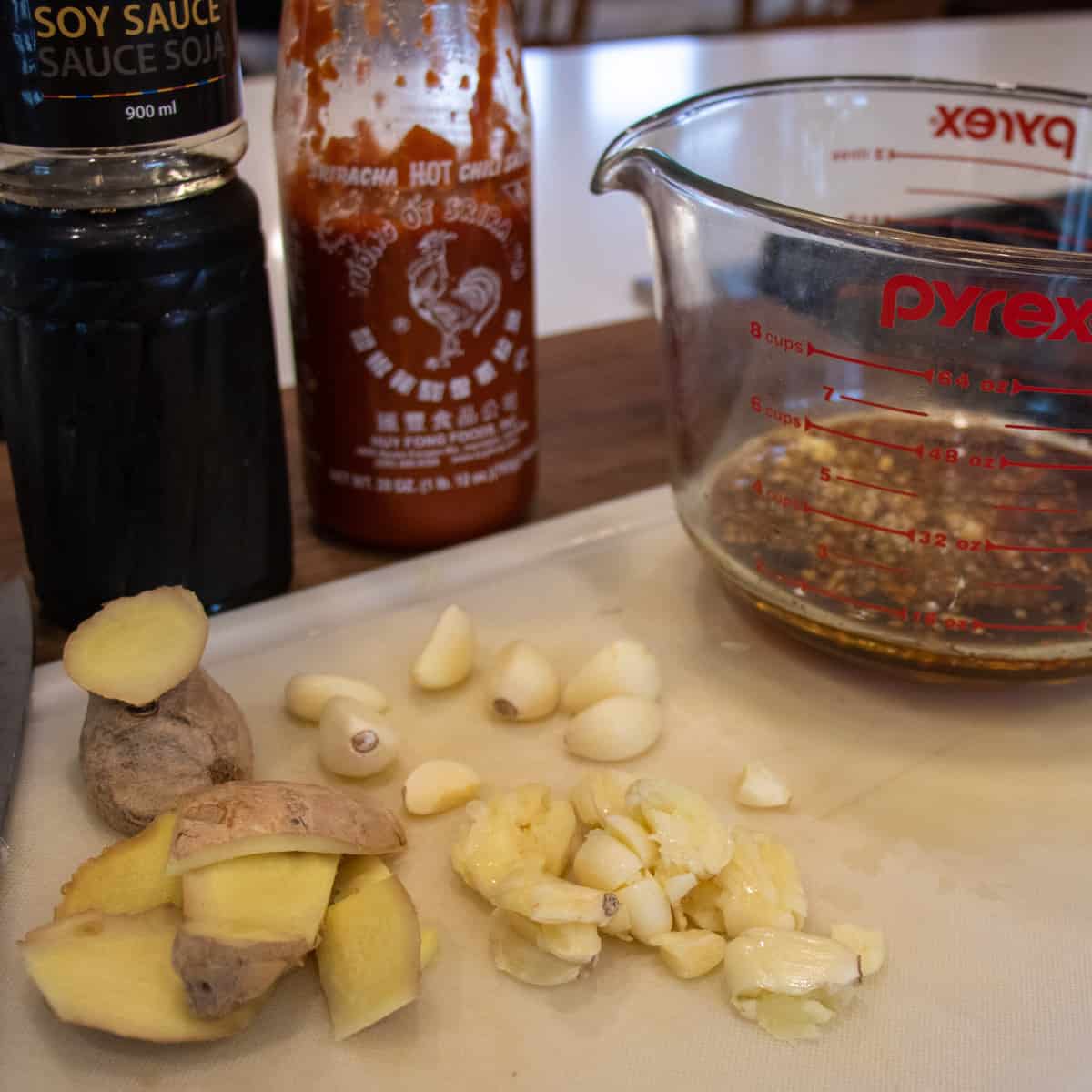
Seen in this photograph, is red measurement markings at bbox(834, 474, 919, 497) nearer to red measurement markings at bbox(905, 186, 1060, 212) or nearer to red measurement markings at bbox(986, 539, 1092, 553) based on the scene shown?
red measurement markings at bbox(986, 539, 1092, 553)

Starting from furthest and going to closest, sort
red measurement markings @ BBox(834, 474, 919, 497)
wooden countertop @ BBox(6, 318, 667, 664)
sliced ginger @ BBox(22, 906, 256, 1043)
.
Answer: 1. wooden countertop @ BBox(6, 318, 667, 664)
2. red measurement markings @ BBox(834, 474, 919, 497)
3. sliced ginger @ BBox(22, 906, 256, 1043)

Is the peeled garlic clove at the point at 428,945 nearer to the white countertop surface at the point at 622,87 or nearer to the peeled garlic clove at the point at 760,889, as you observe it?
the peeled garlic clove at the point at 760,889

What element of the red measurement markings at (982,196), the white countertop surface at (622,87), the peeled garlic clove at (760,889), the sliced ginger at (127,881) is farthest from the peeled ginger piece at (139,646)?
the red measurement markings at (982,196)

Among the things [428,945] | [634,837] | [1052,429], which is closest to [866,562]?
[1052,429]

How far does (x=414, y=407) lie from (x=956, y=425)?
341 mm

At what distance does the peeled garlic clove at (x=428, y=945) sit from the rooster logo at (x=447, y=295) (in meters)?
0.37

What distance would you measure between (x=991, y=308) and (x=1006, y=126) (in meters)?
0.39

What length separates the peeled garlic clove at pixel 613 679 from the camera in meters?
0.70

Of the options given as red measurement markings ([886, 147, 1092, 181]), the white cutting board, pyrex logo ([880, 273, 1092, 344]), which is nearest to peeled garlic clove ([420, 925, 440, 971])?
the white cutting board

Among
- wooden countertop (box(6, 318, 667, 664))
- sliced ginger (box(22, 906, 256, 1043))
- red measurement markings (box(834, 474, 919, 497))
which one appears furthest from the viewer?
wooden countertop (box(6, 318, 667, 664))

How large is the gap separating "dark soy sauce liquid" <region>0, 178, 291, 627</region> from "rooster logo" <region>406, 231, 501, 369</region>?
0.32 feet

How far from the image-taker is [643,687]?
2.32 ft

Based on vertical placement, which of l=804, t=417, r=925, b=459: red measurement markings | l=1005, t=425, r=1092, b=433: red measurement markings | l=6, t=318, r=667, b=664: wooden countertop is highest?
l=1005, t=425, r=1092, b=433: red measurement markings

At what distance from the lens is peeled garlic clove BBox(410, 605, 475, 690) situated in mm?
721
